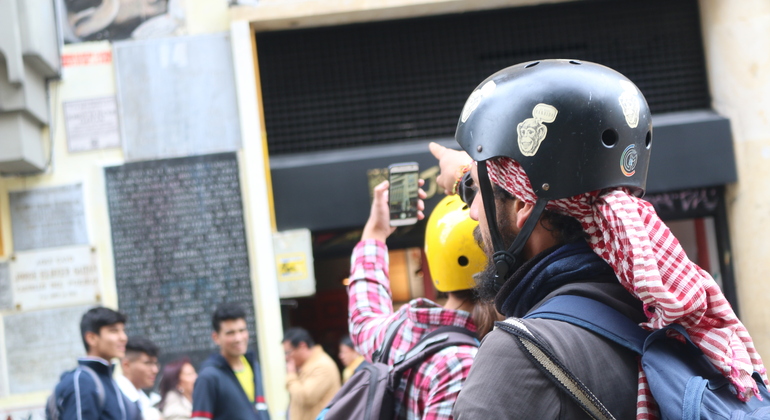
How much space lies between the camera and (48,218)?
24.4ft

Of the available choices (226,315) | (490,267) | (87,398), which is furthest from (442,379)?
(226,315)

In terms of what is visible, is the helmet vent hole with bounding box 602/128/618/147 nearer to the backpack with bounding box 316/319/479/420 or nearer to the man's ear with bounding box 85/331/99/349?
the backpack with bounding box 316/319/479/420

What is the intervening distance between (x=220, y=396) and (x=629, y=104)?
418 centimetres

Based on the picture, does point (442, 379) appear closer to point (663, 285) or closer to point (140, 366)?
point (663, 285)

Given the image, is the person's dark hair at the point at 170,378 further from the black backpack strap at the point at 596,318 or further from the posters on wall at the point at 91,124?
the black backpack strap at the point at 596,318

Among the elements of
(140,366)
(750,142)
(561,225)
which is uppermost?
(750,142)

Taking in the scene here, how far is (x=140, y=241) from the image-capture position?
7445 mm

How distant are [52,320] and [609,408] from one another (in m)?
7.05

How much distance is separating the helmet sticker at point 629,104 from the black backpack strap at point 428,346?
836 mm

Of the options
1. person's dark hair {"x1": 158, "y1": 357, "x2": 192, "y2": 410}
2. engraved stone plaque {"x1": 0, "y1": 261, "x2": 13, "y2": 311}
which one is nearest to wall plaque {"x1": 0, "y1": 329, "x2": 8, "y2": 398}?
engraved stone plaque {"x1": 0, "y1": 261, "x2": 13, "y2": 311}

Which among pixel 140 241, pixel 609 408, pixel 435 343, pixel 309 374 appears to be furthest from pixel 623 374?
pixel 140 241

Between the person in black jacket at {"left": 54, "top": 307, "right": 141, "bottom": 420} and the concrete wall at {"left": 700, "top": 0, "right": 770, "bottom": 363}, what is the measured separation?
599 centimetres

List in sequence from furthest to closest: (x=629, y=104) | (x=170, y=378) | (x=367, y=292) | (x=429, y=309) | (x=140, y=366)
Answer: (x=170, y=378) → (x=140, y=366) → (x=367, y=292) → (x=429, y=309) → (x=629, y=104)

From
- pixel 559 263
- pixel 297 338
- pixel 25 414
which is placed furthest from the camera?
pixel 25 414
